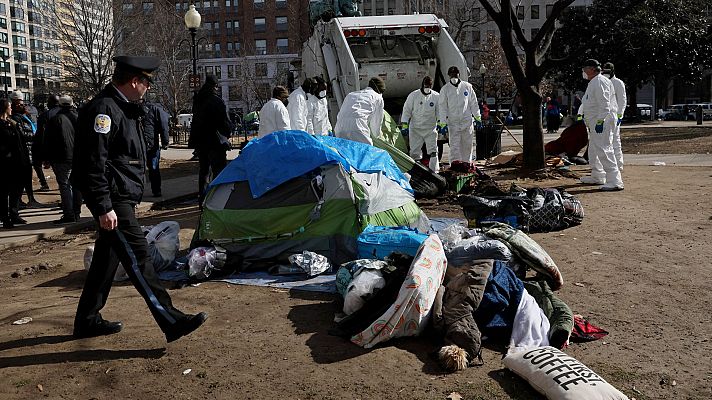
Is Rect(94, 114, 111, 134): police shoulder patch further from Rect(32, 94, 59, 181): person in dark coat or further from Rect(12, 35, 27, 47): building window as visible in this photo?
Rect(12, 35, 27, 47): building window

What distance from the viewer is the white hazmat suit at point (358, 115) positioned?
32.3 ft

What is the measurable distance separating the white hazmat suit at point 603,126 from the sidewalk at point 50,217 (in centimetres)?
722

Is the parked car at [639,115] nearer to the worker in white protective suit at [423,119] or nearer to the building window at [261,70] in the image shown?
the building window at [261,70]

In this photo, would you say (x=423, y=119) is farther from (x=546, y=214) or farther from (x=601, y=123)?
(x=546, y=214)

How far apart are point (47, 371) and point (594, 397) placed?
325cm

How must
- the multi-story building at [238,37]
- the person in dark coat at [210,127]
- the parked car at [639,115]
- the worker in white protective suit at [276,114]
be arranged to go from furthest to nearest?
the multi-story building at [238,37] → the parked car at [639,115] → the worker in white protective suit at [276,114] → the person in dark coat at [210,127]

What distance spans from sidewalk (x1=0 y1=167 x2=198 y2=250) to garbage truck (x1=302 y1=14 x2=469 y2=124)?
3.46 m

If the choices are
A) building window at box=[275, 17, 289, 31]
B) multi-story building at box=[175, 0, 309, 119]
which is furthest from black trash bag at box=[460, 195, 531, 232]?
building window at box=[275, 17, 289, 31]

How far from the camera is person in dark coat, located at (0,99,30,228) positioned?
29.3ft

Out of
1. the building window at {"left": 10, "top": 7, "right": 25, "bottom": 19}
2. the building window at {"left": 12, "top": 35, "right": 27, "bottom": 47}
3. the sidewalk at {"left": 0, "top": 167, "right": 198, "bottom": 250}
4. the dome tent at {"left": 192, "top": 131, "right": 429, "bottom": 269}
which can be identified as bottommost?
the sidewalk at {"left": 0, "top": 167, "right": 198, "bottom": 250}

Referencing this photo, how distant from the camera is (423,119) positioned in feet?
43.7

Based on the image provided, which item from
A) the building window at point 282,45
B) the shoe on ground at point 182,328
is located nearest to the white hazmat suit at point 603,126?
the shoe on ground at point 182,328

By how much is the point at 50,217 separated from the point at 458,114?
25.2 ft

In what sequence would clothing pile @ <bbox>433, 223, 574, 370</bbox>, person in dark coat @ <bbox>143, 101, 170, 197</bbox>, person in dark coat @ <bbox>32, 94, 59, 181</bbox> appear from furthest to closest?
1. person in dark coat @ <bbox>143, 101, 170, 197</bbox>
2. person in dark coat @ <bbox>32, 94, 59, 181</bbox>
3. clothing pile @ <bbox>433, 223, 574, 370</bbox>
